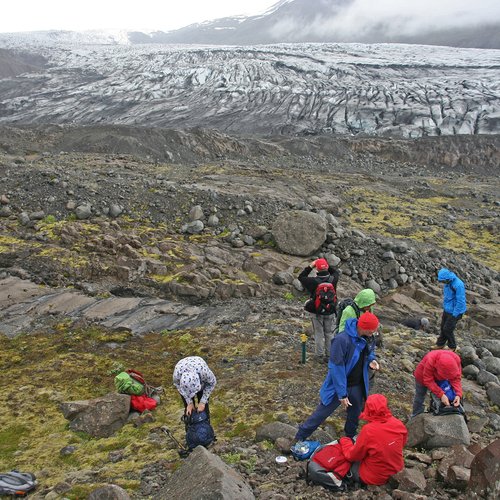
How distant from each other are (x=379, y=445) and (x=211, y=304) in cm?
792

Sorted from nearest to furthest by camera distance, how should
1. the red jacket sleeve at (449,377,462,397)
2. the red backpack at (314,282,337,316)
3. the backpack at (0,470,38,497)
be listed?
the backpack at (0,470,38,497) → the red jacket sleeve at (449,377,462,397) → the red backpack at (314,282,337,316)

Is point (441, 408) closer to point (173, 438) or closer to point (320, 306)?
point (320, 306)

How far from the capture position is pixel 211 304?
→ 12398 millimetres

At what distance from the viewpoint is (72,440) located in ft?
22.0

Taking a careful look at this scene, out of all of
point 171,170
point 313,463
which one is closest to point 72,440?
point 313,463

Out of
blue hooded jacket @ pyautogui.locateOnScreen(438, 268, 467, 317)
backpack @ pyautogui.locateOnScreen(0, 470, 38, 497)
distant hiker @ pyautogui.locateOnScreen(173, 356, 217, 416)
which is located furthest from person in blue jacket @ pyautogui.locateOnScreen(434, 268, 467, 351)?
backpack @ pyautogui.locateOnScreen(0, 470, 38, 497)

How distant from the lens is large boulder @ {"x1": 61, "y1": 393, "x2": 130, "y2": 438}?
685cm

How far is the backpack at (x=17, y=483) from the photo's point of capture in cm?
534

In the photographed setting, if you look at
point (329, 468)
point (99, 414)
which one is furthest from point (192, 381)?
point (99, 414)

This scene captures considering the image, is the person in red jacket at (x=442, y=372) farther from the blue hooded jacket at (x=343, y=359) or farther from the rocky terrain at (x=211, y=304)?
the blue hooded jacket at (x=343, y=359)

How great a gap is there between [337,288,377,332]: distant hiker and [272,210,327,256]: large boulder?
8535 mm

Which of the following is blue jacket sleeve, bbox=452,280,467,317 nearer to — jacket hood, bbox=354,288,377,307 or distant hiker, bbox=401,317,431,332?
distant hiker, bbox=401,317,431,332

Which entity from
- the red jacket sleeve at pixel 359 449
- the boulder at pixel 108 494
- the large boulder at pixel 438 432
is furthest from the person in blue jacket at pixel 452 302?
the boulder at pixel 108 494

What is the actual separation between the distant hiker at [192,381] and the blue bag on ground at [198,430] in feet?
0.40
